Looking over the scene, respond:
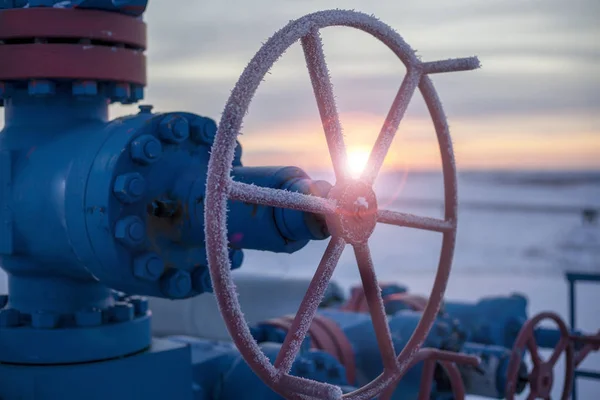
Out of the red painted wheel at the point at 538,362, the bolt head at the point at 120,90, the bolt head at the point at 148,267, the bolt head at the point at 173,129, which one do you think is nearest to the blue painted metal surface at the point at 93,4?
the bolt head at the point at 120,90

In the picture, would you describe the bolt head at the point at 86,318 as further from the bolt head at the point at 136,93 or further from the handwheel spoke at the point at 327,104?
the handwheel spoke at the point at 327,104

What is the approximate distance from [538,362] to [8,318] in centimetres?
188

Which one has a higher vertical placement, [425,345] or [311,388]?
[311,388]

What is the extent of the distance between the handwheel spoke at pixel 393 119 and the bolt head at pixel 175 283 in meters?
0.42

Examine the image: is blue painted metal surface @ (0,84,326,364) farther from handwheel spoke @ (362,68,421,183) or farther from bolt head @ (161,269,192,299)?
handwheel spoke @ (362,68,421,183)

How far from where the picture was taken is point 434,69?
4.83 feet

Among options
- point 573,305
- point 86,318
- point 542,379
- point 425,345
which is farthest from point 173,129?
point 573,305

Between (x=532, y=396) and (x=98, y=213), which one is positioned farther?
(x=532, y=396)

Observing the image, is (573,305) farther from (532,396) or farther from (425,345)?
(425,345)

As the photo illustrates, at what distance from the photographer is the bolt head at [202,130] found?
5.04 feet

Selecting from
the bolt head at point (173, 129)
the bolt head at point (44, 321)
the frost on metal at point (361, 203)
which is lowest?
the bolt head at point (44, 321)

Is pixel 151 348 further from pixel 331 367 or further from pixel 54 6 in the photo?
pixel 54 6

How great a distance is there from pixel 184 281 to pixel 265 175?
0.29m

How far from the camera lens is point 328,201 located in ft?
4.08
